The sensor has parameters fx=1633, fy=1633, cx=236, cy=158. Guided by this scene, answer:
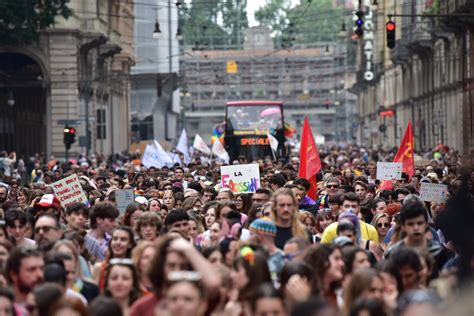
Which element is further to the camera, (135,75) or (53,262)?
(135,75)

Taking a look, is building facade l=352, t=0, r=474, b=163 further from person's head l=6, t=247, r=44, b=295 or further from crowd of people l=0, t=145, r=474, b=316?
person's head l=6, t=247, r=44, b=295

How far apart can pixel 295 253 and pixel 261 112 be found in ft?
149

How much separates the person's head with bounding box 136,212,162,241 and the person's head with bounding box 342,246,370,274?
2.83 metres

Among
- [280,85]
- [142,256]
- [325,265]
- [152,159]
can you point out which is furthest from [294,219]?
[280,85]

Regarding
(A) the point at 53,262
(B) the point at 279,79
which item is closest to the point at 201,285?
(A) the point at 53,262

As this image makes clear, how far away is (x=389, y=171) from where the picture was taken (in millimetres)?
27062

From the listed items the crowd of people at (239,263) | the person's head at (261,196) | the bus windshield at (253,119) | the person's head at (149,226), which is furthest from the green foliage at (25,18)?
the person's head at (149,226)

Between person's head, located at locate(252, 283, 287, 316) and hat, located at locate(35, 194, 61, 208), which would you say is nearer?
person's head, located at locate(252, 283, 287, 316)

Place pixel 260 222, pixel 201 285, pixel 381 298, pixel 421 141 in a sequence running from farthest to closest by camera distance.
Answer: pixel 421 141, pixel 260 222, pixel 381 298, pixel 201 285

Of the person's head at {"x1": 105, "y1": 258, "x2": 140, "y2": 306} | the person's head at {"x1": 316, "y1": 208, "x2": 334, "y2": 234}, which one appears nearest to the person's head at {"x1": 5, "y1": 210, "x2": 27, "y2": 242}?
the person's head at {"x1": 316, "y1": 208, "x2": 334, "y2": 234}

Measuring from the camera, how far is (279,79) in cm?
14612

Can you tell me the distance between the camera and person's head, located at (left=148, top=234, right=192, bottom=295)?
948 cm

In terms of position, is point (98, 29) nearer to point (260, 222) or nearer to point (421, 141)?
point (421, 141)

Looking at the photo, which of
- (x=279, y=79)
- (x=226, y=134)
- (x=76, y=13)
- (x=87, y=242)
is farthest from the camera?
(x=279, y=79)
